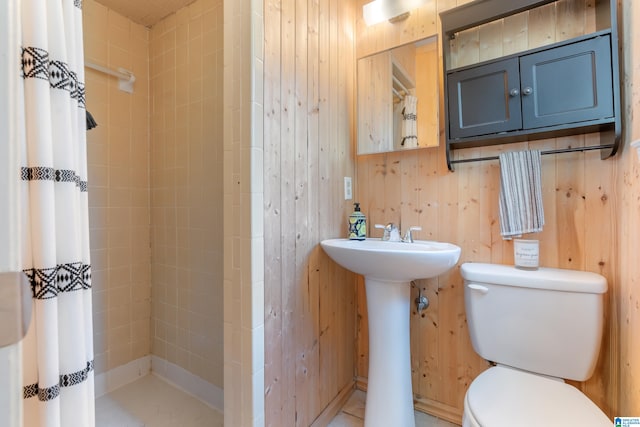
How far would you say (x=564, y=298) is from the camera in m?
1.03

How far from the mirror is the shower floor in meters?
1.74

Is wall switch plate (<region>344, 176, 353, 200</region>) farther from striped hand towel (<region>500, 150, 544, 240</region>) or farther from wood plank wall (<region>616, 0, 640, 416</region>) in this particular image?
wood plank wall (<region>616, 0, 640, 416</region>)

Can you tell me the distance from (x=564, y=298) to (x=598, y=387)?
0.44m

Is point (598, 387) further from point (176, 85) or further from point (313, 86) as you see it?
point (176, 85)

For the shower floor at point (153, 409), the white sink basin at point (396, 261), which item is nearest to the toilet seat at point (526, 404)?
the white sink basin at point (396, 261)

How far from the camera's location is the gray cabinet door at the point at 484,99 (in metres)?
1.15

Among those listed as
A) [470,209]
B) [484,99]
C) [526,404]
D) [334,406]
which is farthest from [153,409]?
[484,99]

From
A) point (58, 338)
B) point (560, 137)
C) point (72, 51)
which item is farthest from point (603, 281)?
point (72, 51)

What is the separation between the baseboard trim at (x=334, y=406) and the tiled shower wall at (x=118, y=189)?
133cm

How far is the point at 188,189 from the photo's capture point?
1739 mm

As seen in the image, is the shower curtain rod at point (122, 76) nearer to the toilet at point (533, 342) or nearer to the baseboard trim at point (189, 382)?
the baseboard trim at point (189, 382)

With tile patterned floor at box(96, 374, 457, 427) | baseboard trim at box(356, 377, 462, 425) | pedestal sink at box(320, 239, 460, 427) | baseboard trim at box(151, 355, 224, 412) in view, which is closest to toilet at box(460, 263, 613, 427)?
pedestal sink at box(320, 239, 460, 427)

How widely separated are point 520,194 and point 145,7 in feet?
7.79

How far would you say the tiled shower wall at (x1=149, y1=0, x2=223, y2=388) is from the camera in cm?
162
